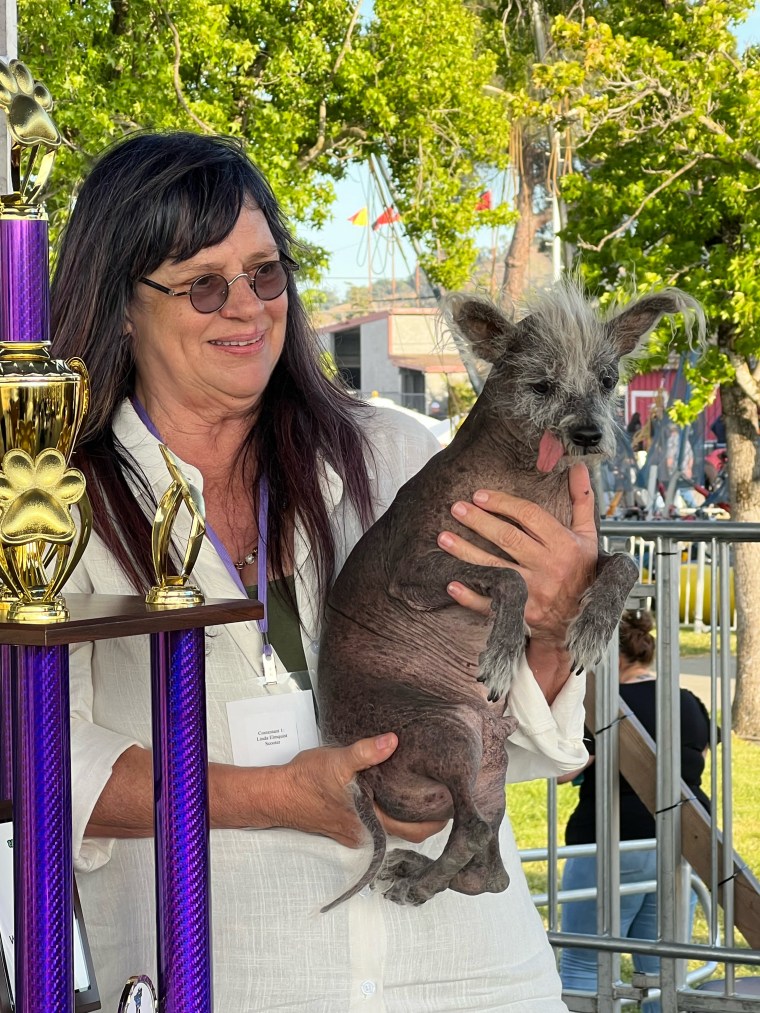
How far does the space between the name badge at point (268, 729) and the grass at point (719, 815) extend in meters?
4.71

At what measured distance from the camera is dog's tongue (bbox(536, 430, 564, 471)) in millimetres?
2053

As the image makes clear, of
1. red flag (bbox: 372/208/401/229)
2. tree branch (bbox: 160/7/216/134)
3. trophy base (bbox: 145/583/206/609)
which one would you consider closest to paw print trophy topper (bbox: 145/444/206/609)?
trophy base (bbox: 145/583/206/609)

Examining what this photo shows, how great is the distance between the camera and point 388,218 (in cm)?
1504

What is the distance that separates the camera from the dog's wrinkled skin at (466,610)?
6.46 feet

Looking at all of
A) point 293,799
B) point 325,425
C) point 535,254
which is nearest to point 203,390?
point 325,425

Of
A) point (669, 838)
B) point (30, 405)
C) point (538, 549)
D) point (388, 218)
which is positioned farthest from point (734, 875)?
point (388, 218)

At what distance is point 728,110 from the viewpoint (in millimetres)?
9578

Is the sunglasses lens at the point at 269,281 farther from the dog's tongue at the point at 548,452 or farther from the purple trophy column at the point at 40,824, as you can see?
the purple trophy column at the point at 40,824

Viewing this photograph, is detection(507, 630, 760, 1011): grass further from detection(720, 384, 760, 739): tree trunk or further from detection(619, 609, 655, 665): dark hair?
detection(619, 609, 655, 665): dark hair

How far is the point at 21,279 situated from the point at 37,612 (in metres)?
0.34

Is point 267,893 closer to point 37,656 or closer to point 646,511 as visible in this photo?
point 37,656

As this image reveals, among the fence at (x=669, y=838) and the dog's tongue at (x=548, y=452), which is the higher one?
the dog's tongue at (x=548, y=452)

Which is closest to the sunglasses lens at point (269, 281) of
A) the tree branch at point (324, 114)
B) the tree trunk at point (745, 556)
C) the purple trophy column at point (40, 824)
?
the purple trophy column at point (40, 824)

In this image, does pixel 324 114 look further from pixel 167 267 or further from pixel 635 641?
pixel 167 267
